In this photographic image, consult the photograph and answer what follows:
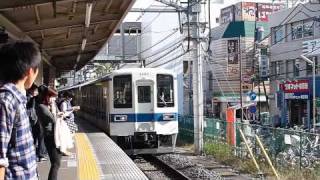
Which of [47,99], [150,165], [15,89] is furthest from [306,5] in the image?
[15,89]

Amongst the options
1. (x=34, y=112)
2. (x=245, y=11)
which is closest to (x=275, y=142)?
(x=34, y=112)

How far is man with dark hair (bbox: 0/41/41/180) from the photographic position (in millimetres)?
2762

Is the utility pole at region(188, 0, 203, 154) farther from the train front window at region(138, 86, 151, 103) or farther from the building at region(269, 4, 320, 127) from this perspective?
the building at region(269, 4, 320, 127)

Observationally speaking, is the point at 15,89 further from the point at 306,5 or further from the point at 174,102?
the point at 306,5

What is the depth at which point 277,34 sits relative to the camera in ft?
122

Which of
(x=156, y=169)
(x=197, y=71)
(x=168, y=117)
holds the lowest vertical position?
(x=156, y=169)

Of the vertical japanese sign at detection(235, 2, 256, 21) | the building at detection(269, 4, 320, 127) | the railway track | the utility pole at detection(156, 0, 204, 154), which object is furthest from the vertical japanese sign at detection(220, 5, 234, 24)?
the railway track

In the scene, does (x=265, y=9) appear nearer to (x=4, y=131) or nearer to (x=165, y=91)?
(x=165, y=91)

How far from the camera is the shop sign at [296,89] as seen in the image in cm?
3173

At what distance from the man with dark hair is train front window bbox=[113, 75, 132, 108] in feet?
44.3

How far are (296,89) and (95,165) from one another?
24.7 meters

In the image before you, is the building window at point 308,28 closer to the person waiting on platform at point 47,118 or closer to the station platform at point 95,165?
the station platform at point 95,165

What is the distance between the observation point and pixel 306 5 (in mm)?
33562

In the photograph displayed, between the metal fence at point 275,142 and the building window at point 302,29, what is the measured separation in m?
16.7
